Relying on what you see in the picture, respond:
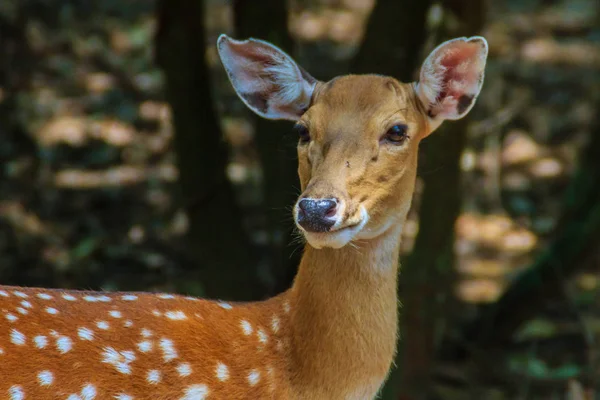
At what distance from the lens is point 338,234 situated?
3473 mm

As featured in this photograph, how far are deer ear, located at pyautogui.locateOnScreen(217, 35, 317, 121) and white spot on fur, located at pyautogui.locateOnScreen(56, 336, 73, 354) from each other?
1259mm

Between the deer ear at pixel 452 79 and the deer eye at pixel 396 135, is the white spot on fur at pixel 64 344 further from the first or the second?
the deer ear at pixel 452 79

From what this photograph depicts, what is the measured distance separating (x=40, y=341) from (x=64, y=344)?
0.08 meters

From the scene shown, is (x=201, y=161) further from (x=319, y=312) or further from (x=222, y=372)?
(x=222, y=372)

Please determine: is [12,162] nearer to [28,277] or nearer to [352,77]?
[28,277]

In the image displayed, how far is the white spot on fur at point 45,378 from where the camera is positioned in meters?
3.50

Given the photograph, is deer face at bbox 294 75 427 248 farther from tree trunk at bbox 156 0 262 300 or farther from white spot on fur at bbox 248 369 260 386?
tree trunk at bbox 156 0 262 300

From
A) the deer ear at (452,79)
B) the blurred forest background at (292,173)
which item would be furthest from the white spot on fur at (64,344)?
the deer ear at (452,79)

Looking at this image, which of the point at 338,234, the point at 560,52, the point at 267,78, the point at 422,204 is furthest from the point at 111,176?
the point at 338,234

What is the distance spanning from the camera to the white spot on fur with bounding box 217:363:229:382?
3818 mm

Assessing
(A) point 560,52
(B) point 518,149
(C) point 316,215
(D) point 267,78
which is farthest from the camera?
(A) point 560,52

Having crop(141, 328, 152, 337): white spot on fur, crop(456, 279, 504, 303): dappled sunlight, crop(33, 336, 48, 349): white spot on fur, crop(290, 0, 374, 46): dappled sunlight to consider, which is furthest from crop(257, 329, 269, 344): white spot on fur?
crop(290, 0, 374, 46): dappled sunlight

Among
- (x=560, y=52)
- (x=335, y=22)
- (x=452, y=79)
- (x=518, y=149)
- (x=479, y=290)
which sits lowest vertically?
(x=479, y=290)

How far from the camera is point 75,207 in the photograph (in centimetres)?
820
